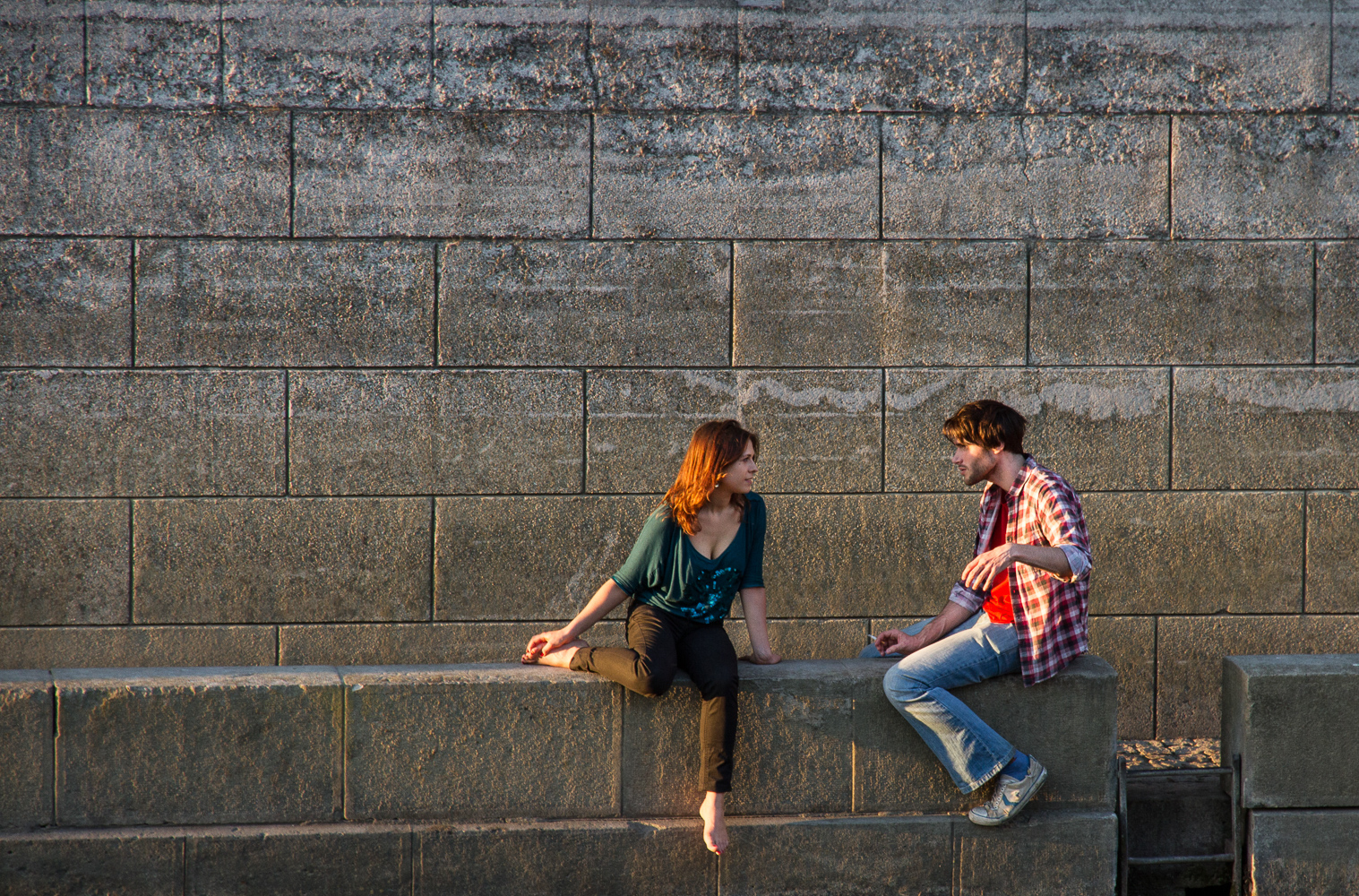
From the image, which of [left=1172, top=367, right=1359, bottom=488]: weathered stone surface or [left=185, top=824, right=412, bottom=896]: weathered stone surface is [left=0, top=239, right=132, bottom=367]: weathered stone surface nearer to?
[left=185, top=824, right=412, bottom=896]: weathered stone surface

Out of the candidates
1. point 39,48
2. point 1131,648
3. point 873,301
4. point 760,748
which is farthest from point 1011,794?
point 39,48

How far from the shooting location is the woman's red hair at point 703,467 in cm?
427

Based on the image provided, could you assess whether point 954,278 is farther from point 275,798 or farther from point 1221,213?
point 275,798

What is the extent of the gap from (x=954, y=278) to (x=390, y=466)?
11.0 feet

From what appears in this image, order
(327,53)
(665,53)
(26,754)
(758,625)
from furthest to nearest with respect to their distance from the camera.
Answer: (665,53)
(327,53)
(758,625)
(26,754)

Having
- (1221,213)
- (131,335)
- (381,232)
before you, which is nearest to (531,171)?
(381,232)

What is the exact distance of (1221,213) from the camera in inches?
239

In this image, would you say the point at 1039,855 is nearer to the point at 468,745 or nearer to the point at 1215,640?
the point at 468,745

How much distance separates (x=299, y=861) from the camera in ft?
13.3

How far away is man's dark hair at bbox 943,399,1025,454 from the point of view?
169 inches

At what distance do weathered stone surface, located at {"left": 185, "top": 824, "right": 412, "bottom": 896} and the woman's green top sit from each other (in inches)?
52.1

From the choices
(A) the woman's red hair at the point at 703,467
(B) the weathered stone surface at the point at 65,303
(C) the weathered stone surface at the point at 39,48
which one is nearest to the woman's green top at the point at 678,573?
(A) the woman's red hair at the point at 703,467

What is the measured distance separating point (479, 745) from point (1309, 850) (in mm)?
3337


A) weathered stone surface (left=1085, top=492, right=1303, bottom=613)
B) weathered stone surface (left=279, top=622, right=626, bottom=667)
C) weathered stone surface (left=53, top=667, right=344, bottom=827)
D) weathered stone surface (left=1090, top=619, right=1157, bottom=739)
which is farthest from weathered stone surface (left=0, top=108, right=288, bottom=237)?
weathered stone surface (left=1090, top=619, right=1157, bottom=739)
